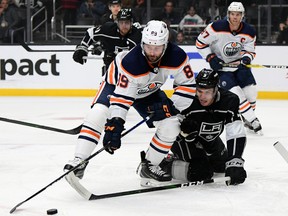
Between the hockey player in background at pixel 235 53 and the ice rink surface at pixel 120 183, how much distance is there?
1.06ft

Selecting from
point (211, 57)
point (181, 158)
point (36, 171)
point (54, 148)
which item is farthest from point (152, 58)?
point (211, 57)

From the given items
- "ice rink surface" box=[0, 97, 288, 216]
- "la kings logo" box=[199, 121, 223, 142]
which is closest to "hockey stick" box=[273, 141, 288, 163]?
"ice rink surface" box=[0, 97, 288, 216]

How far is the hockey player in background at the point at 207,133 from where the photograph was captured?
3.69 metres

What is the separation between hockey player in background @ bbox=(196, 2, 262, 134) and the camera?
597cm

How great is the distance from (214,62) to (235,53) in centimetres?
27

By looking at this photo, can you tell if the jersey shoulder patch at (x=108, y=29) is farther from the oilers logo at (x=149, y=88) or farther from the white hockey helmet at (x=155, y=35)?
the white hockey helmet at (x=155, y=35)

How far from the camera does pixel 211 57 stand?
5.99 m

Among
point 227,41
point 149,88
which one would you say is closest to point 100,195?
point 149,88

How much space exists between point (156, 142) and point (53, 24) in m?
6.17

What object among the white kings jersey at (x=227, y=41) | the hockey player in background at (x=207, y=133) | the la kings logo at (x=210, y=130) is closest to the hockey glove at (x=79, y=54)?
the white kings jersey at (x=227, y=41)

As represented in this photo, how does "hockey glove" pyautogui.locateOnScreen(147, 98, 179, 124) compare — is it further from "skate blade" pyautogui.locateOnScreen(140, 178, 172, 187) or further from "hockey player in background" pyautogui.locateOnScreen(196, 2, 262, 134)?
"hockey player in background" pyautogui.locateOnScreen(196, 2, 262, 134)

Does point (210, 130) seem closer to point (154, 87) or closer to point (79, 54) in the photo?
point (154, 87)

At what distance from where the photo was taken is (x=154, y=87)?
389cm

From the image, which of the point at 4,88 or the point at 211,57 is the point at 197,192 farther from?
the point at 4,88
